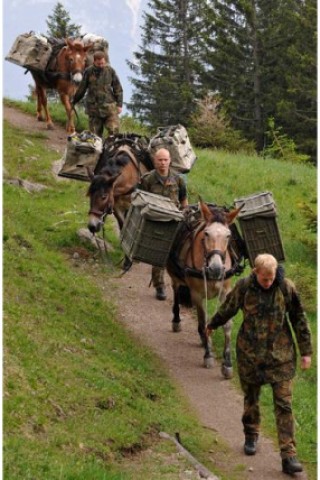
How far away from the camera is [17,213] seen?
1593 cm

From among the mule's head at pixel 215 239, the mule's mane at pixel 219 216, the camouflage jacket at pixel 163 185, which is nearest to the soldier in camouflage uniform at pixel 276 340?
the mule's head at pixel 215 239

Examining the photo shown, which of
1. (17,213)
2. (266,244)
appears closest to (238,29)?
(17,213)

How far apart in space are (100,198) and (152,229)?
2320mm

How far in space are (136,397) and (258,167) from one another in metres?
16.4

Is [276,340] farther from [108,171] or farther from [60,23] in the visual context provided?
[60,23]

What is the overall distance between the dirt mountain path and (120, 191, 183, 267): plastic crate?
5.55 feet

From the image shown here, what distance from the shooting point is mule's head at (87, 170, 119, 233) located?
12601 mm

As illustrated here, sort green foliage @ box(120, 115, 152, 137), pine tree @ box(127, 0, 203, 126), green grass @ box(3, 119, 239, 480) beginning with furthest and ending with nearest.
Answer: pine tree @ box(127, 0, 203, 126) < green foliage @ box(120, 115, 152, 137) < green grass @ box(3, 119, 239, 480)

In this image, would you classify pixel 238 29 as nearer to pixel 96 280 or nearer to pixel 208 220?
pixel 96 280

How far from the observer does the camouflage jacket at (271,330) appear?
795cm

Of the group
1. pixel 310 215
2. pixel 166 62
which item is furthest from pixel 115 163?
pixel 166 62

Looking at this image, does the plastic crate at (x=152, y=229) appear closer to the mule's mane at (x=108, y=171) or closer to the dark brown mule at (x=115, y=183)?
the dark brown mule at (x=115, y=183)

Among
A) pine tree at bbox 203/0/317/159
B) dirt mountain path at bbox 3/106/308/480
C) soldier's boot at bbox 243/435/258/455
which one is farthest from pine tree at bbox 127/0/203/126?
soldier's boot at bbox 243/435/258/455

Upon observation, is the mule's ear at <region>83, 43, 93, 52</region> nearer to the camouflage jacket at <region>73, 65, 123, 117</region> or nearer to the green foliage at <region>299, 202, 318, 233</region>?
the camouflage jacket at <region>73, 65, 123, 117</region>
